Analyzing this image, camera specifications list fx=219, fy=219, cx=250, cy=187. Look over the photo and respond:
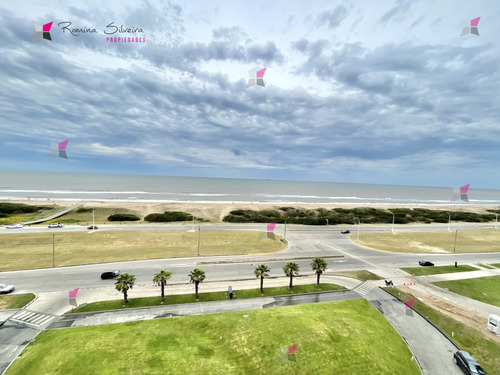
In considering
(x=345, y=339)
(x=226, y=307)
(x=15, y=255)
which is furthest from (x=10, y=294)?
(x=345, y=339)

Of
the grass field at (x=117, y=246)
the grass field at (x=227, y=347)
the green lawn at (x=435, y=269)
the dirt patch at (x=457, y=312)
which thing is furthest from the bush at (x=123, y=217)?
the green lawn at (x=435, y=269)

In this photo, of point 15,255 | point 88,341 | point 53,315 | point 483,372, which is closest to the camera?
point 483,372

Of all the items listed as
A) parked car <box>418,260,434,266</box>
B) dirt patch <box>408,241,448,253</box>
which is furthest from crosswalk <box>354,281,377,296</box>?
dirt patch <box>408,241,448,253</box>

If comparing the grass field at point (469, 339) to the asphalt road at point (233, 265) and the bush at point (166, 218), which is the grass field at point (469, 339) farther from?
the bush at point (166, 218)

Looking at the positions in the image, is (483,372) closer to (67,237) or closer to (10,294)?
(10,294)

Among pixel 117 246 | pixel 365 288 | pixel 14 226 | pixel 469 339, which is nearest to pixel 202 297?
pixel 365 288

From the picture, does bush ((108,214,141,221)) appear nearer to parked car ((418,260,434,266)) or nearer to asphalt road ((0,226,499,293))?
asphalt road ((0,226,499,293))

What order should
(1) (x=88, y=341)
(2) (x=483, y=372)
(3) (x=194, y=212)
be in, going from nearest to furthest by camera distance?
(2) (x=483, y=372) < (1) (x=88, y=341) < (3) (x=194, y=212)
